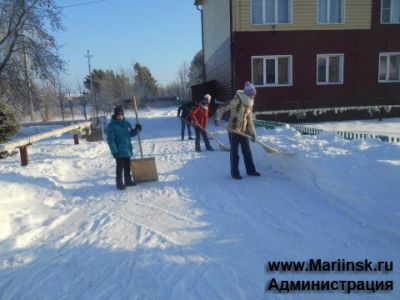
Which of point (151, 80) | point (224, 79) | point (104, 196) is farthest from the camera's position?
point (151, 80)

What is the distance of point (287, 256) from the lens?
3756 mm

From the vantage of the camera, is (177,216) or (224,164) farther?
(224,164)

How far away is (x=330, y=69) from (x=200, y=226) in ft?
47.5

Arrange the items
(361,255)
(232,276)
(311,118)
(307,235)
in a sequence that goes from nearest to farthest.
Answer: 1. (232,276)
2. (361,255)
3. (307,235)
4. (311,118)

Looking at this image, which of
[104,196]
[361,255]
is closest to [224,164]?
[104,196]

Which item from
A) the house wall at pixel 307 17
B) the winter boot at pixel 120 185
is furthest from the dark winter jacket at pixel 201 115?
the house wall at pixel 307 17

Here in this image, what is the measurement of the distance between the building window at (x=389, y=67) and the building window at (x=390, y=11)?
1.56 meters

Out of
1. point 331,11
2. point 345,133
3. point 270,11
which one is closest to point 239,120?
point 345,133

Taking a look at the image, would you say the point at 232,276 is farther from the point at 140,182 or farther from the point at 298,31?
the point at 298,31

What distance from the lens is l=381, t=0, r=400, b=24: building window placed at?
16781mm

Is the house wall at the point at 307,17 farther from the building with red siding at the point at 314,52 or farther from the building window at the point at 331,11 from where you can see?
A: the building window at the point at 331,11

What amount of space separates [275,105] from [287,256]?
43.9 ft

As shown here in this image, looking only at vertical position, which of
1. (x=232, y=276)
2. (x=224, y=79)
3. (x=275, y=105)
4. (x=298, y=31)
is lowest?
(x=232, y=276)

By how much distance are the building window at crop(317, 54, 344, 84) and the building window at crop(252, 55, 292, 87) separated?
1481mm
